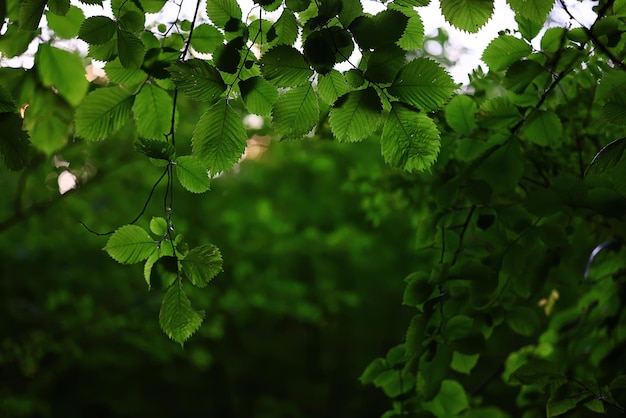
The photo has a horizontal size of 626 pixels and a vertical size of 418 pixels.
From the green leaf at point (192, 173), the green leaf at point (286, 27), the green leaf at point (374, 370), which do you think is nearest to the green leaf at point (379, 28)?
the green leaf at point (286, 27)

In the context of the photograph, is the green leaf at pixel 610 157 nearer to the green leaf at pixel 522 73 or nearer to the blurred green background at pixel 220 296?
the green leaf at pixel 522 73

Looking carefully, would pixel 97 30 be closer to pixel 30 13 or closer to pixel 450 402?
pixel 30 13

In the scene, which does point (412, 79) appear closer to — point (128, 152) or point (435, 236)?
point (435, 236)

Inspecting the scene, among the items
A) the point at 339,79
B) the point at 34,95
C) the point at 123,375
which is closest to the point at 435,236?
the point at 339,79

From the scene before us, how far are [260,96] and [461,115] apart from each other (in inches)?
24.5

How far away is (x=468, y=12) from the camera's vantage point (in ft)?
2.49

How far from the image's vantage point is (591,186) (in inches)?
45.5

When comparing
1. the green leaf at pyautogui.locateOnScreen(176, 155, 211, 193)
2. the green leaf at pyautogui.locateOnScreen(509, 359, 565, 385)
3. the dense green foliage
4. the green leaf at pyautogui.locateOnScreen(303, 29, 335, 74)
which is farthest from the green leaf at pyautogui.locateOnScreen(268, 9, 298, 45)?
the green leaf at pyautogui.locateOnScreen(509, 359, 565, 385)

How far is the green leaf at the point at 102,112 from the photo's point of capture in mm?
924

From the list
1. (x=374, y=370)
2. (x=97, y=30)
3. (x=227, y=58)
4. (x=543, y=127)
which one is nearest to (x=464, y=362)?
(x=374, y=370)

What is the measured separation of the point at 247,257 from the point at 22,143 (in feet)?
17.6

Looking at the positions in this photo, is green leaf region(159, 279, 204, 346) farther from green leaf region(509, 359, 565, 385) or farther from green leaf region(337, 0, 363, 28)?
green leaf region(509, 359, 565, 385)

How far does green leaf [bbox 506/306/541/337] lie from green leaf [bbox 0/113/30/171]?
3.38 feet

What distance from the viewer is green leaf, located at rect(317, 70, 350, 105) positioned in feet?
2.64
